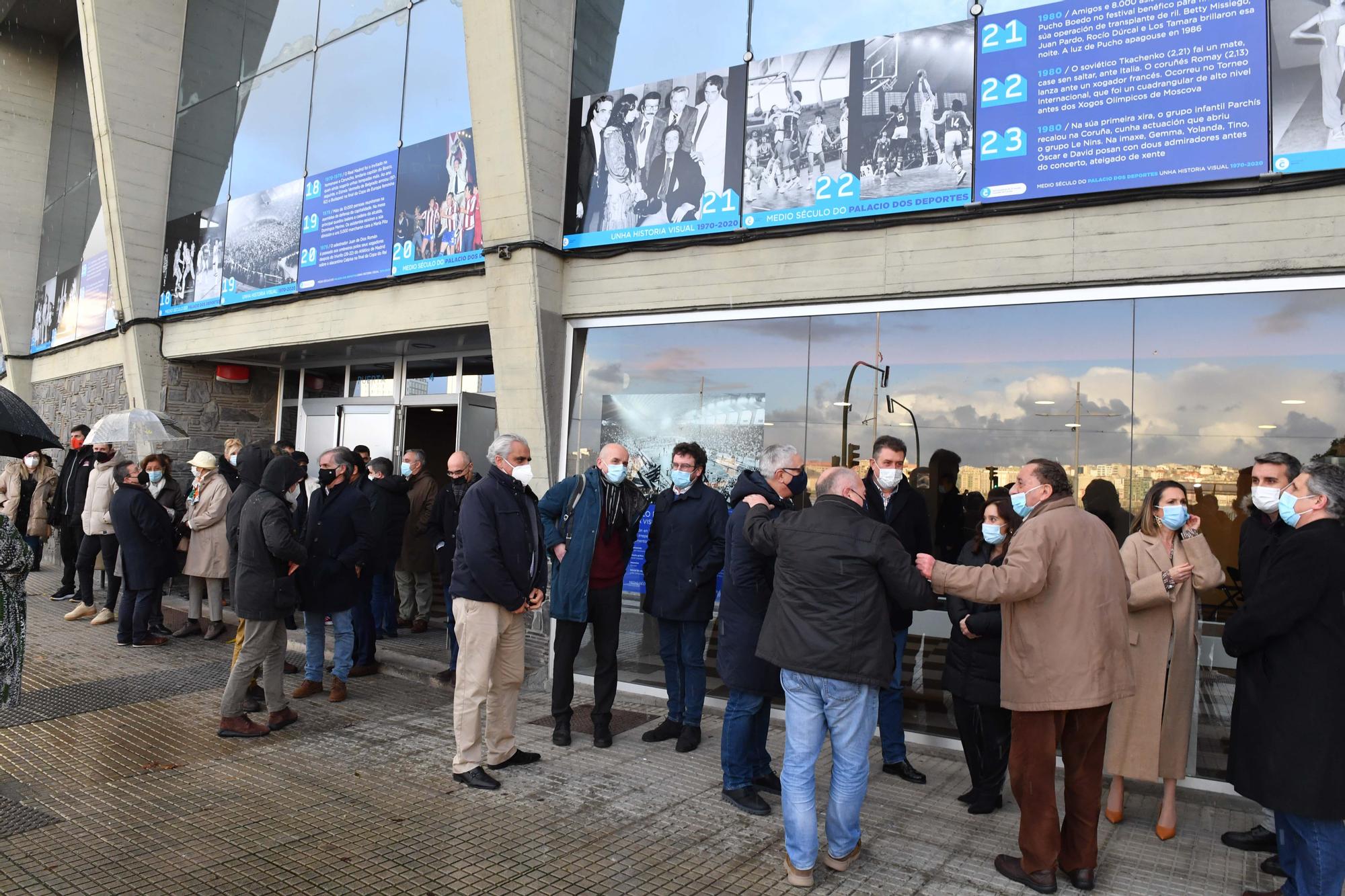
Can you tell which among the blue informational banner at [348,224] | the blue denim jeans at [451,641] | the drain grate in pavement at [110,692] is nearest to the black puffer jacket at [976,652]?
the blue denim jeans at [451,641]

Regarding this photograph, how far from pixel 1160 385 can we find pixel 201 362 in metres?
12.6

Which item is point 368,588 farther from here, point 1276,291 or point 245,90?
point 245,90

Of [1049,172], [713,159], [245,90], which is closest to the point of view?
[1049,172]

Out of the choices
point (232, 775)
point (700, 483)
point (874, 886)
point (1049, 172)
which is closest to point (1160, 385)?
point (1049, 172)

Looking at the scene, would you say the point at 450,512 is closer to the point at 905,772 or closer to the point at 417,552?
the point at 417,552

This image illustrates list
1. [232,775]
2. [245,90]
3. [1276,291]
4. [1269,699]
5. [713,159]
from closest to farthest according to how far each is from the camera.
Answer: [1269,699] → [232,775] → [1276,291] → [713,159] → [245,90]

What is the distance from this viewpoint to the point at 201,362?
12703mm

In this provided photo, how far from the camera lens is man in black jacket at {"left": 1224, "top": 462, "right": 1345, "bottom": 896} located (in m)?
3.26

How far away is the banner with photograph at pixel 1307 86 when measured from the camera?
4992 millimetres

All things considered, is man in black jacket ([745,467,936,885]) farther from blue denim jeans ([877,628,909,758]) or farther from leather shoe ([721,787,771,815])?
blue denim jeans ([877,628,909,758])

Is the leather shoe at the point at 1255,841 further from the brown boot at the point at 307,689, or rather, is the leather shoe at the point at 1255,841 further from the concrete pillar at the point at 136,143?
the concrete pillar at the point at 136,143

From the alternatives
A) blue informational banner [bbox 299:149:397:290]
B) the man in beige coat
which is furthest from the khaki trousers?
blue informational banner [bbox 299:149:397:290]

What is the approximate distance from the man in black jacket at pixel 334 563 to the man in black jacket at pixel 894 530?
3858mm

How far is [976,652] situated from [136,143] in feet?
44.6
